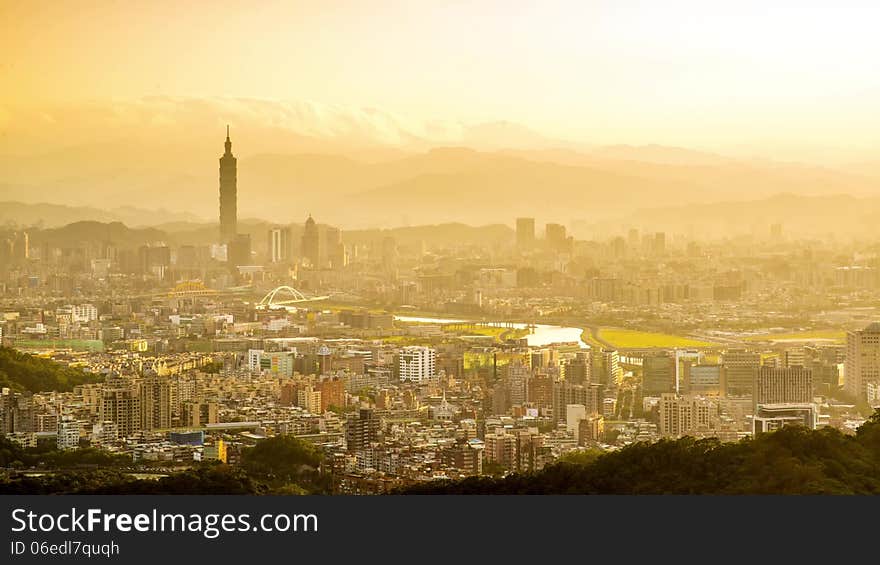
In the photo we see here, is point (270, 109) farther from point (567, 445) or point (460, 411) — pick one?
point (567, 445)

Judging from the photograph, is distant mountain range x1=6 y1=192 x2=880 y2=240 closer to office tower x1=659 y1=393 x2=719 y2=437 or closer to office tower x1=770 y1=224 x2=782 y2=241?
office tower x1=770 y1=224 x2=782 y2=241

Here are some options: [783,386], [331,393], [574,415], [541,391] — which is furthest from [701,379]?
[331,393]

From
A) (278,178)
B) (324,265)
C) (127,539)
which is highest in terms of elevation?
(278,178)

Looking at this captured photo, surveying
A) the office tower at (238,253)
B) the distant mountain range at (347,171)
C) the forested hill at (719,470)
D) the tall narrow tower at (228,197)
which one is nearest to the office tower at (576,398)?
the forested hill at (719,470)

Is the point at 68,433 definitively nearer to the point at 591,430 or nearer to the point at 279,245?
the point at 279,245

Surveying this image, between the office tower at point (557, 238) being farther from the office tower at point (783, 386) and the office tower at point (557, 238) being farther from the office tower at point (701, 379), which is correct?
the office tower at point (783, 386)

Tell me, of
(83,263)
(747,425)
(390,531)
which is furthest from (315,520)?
(83,263)

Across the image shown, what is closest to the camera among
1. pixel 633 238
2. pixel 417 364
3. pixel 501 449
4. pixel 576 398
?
pixel 501 449
